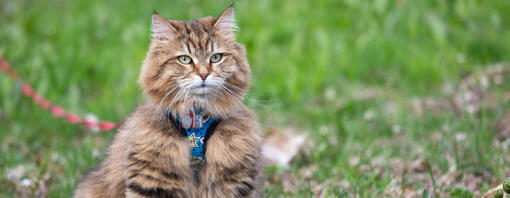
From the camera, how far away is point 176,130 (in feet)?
9.13

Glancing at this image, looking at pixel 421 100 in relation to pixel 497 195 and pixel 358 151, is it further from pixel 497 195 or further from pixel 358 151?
pixel 497 195

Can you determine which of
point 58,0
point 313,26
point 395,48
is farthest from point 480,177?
point 58,0

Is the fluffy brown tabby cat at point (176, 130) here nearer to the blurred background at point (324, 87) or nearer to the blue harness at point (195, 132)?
the blue harness at point (195, 132)

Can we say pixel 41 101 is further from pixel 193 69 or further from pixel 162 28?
pixel 193 69

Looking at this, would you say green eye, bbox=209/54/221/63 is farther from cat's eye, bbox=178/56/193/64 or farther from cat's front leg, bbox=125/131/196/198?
cat's front leg, bbox=125/131/196/198

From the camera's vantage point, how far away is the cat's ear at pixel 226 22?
2.94 meters

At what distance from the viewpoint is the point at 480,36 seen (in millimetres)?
6156

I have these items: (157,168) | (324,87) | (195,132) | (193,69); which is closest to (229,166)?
(195,132)

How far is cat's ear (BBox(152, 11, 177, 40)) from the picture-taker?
9.30ft

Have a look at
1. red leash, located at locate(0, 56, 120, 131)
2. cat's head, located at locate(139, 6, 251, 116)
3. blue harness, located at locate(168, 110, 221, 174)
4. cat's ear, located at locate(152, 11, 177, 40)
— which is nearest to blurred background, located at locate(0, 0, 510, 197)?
red leash, located at locate(0, 56, 120, 131)

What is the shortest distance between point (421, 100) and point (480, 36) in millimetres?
1557

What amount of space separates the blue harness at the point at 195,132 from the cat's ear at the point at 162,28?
438mm

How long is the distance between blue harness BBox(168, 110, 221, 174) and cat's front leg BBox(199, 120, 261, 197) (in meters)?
0.03

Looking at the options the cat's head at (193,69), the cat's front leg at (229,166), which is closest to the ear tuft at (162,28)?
the cat's head at (193,69)
